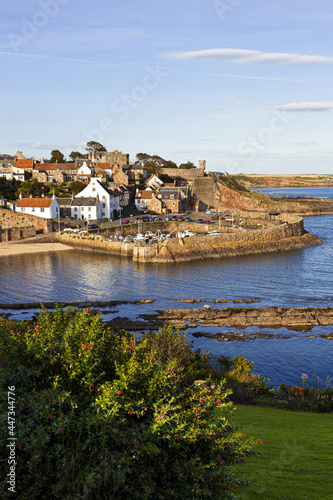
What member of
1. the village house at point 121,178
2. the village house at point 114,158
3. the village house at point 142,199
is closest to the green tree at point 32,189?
the village house at point 121,178

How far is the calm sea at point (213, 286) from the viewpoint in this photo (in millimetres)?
26984

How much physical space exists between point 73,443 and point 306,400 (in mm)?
13242

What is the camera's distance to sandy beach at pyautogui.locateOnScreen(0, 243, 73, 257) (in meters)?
66.1

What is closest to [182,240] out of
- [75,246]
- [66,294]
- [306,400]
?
[75,246]

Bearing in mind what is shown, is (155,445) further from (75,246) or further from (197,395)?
(75,246)

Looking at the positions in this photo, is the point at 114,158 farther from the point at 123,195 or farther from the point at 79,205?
the point at 79,205

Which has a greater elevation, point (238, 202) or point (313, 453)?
point (238, 202)

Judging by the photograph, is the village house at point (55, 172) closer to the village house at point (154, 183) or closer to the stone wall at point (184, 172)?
the village house at point (154, 183)

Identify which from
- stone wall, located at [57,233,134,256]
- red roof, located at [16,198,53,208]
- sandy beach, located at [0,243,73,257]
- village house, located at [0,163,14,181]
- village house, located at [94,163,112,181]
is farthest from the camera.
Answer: village house, located at [94,163,112,181]

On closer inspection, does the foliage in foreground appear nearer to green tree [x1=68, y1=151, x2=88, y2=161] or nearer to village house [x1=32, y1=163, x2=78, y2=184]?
village house [x1=32, y1=163, x2=78, y2=184]

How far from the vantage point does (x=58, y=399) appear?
312 inches

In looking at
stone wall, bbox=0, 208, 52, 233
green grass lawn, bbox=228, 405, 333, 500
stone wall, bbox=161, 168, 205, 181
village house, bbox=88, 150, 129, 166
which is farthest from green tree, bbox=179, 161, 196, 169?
green grass lawn, bbox=228, 405, 333, 500

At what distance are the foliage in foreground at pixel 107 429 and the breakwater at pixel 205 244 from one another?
51.3 m

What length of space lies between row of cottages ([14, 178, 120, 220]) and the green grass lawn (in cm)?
7014
